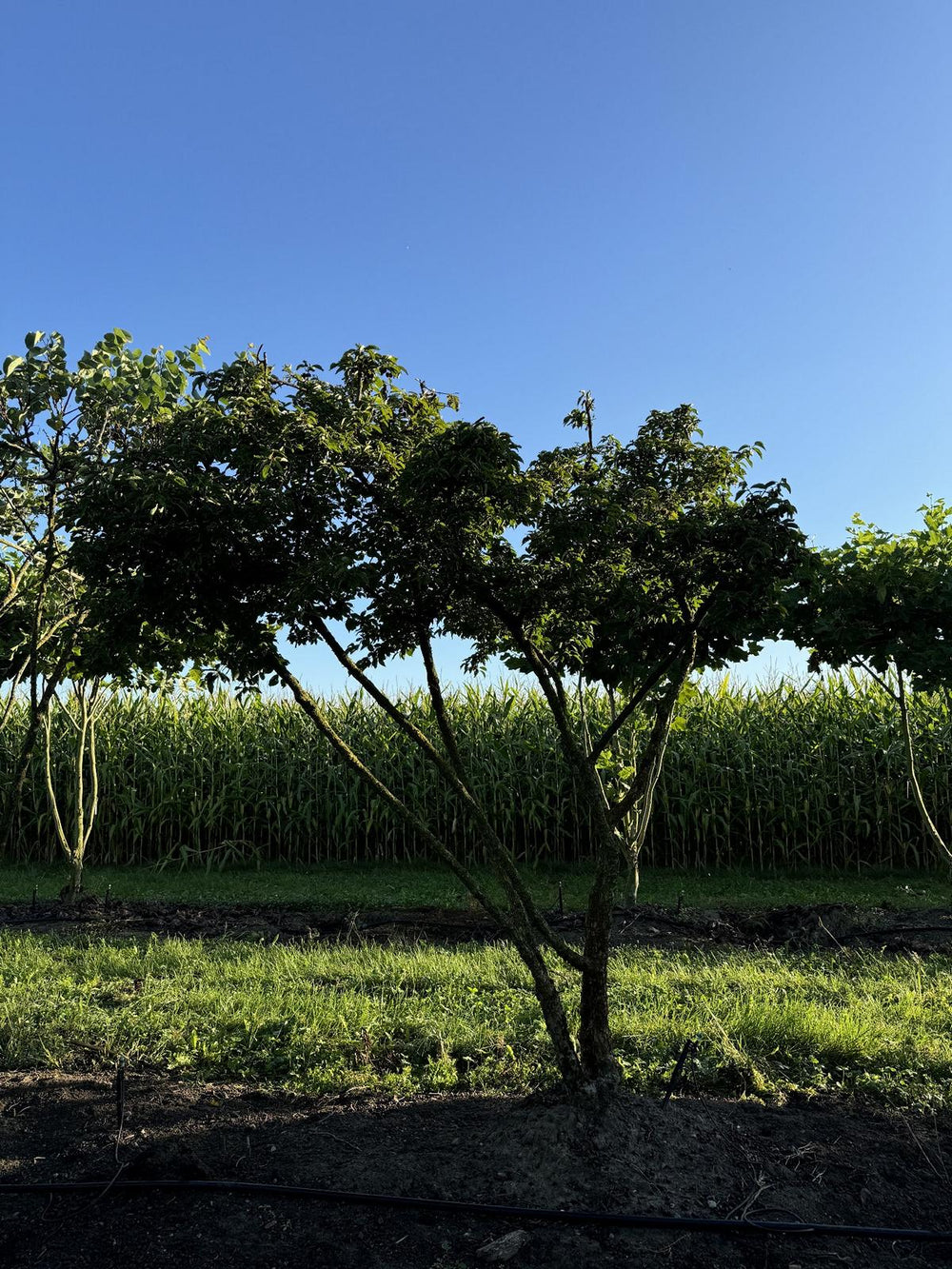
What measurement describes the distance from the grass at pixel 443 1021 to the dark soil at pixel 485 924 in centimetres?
101

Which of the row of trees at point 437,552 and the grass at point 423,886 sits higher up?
the row of trees at point 437,552

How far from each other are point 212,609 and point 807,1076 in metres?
3.48

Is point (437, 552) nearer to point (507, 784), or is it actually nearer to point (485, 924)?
point (485, 924)

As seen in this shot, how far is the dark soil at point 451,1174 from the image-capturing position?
2850 millimetres

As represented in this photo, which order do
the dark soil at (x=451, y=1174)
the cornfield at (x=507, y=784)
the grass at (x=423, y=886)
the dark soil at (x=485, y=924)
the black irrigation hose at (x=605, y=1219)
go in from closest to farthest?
1. the dark soil at (x=451, y=1174)
2. the black irrigation hose at (x=605, y=1219)
3. the dark soil at (x=485, y=924)
4. the grass at (x=423, y=886)
5. the cornfield at (x=507, y=784)

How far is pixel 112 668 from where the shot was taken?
4.66m

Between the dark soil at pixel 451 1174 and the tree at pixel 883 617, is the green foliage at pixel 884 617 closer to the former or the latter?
the tree at pixel 883 617

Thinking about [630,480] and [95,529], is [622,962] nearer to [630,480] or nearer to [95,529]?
[630,480]

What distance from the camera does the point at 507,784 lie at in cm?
1158

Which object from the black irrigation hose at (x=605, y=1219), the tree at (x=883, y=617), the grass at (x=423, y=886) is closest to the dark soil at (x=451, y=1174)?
the black irrigation hose at (x=605, y=1219)

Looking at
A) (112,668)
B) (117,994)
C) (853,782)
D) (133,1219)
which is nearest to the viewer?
(133,1219)

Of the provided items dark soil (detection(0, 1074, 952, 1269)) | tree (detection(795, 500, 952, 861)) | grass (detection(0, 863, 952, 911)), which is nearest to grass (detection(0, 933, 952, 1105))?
dark soil (detection(0, 1074, 952, 1269))

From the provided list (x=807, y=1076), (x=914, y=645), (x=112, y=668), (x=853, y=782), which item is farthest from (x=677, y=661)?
(x=853, y=782)

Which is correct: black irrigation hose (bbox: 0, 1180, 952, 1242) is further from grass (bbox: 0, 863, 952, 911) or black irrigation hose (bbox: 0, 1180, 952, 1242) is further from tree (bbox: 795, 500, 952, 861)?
grass (bbox: 0, 863, 952, 911)
